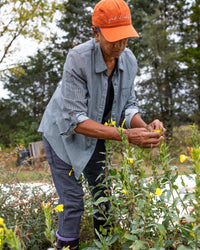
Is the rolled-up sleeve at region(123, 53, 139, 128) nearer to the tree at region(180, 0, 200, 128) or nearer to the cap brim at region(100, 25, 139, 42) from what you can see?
the cap brim at region(100, 25, 139, 42)

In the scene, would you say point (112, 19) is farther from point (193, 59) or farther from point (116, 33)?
point (193, 59)

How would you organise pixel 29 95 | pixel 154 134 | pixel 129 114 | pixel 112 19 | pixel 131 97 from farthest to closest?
pixel 29 95, pixel 131 97, pixel 129 114, pixel 112 19, pixel 154 134

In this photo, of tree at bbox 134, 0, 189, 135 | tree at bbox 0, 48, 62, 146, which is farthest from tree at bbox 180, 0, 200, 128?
tree at bbox 0, 48, 62, 146

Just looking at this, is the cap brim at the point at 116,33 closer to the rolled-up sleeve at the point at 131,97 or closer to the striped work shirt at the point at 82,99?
the striped work shirt at the point at 82,99

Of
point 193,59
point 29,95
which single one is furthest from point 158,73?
point 29,95

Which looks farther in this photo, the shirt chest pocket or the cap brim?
the shirt chest pocket

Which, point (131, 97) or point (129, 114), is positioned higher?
point (131, 97)

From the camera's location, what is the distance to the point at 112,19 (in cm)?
158

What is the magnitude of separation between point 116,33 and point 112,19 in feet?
0.33

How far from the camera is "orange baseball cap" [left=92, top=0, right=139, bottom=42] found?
156 centimetres

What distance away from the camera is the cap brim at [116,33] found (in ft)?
5.02

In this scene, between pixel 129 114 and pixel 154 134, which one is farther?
pixel 129 114

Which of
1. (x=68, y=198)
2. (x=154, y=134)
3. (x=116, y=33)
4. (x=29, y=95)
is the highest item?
(x=29, y=95)

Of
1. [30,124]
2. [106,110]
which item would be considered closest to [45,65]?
[30,124]
